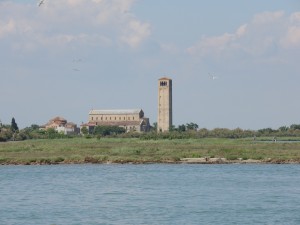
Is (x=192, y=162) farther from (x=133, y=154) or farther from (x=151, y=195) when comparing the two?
(x=151, y=195)

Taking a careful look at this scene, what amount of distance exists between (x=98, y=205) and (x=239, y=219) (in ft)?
27.4

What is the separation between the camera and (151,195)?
4838 cm

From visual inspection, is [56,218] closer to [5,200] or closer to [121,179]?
[5,200]

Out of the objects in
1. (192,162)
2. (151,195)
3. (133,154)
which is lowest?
(151,195)

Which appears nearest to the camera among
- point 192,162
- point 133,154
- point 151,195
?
point 151,195

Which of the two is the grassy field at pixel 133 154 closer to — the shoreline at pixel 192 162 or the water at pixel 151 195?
the shoreline at pixel 192 162

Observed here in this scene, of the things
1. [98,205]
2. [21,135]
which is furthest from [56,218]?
[21,135]

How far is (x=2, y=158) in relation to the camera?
273 ft

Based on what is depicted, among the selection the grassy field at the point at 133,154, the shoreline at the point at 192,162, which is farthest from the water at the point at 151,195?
the grassy field at the point at 133,154

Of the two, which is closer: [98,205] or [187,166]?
[98,205]

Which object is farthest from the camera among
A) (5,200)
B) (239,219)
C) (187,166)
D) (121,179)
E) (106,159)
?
(106,159)

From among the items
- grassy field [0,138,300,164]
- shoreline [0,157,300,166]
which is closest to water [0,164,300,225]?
shoreline [0,157,300,166]

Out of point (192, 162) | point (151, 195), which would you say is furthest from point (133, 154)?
point (151, 195)

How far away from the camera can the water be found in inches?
1521
